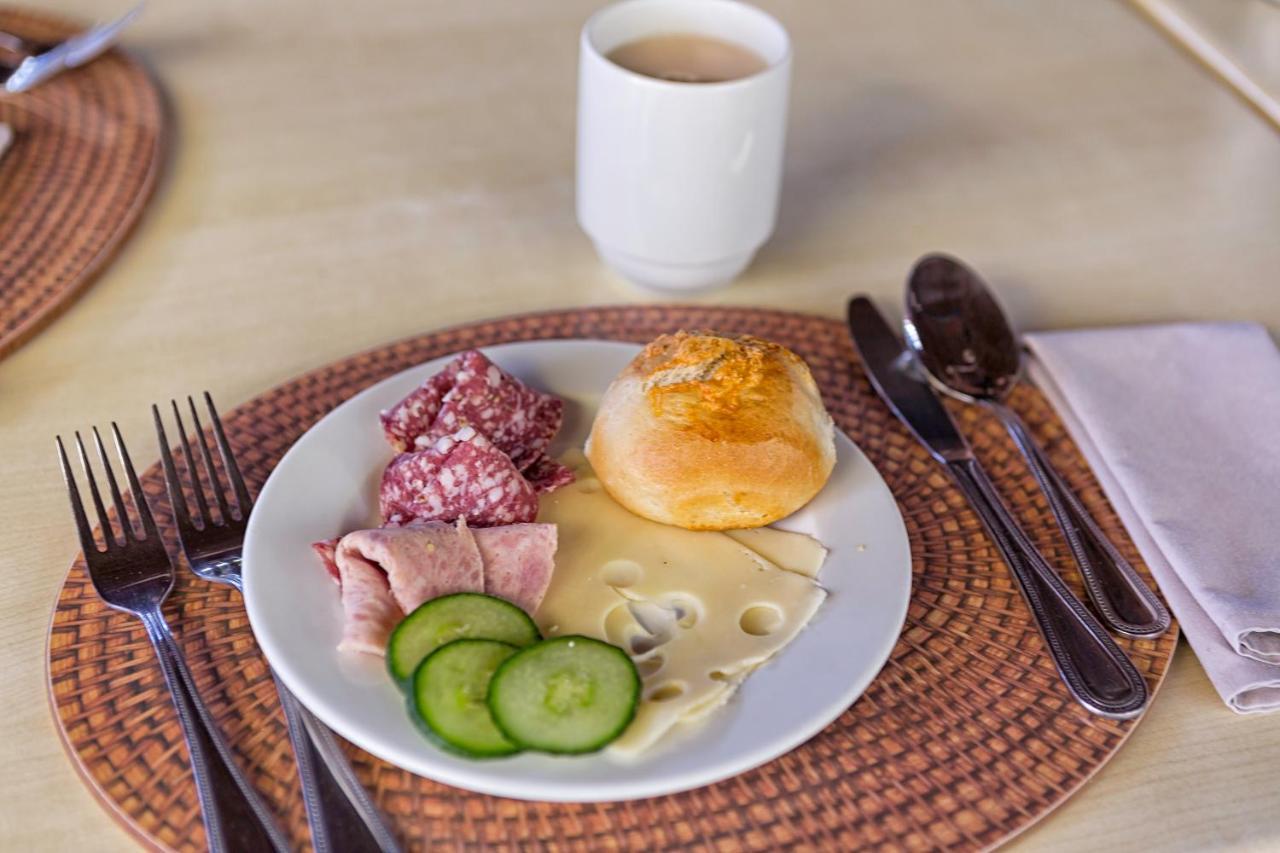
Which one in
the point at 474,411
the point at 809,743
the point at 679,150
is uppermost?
the point at 679,150

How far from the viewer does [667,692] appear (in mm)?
785

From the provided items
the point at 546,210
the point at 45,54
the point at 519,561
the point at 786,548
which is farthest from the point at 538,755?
the point at 45,54

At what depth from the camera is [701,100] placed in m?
1.12

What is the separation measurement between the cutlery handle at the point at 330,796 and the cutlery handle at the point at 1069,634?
0.49 meters

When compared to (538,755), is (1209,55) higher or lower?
higher

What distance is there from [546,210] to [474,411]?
52 cm

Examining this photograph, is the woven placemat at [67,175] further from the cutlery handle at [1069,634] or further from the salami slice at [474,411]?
the cutlery handle at [1069,634]

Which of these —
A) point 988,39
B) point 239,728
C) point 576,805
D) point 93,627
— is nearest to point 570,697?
point 576,805

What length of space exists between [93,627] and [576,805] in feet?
1.27

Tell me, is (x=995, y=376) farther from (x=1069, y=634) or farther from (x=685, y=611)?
(x=685, y=611)

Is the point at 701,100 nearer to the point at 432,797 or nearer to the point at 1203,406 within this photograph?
the point at 1203,406

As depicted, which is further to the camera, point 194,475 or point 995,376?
point 995,376

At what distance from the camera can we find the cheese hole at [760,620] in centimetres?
84

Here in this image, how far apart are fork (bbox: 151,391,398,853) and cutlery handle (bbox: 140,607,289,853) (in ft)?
0.10
